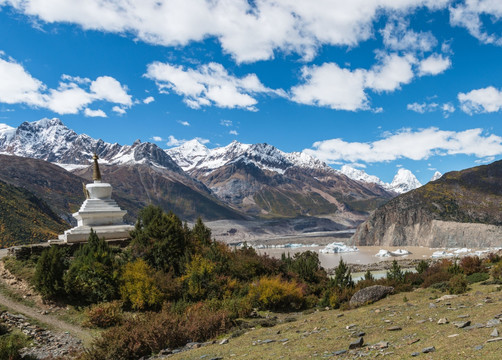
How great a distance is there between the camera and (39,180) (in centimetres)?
19912

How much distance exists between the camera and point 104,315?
1930 centimetres

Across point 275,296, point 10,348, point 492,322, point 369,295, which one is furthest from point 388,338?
point 10,348

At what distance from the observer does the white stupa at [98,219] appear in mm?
29997

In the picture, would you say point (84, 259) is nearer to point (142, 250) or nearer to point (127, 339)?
point (142, 250)

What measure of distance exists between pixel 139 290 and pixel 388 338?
16.0 meters

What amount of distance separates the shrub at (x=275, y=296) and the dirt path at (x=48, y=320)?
10.4 metres

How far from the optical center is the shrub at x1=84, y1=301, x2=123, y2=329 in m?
19.1

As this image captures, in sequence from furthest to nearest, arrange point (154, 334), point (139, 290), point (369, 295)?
1. point (369, 295)
2. point (139, 290)
3. point (154, 334)

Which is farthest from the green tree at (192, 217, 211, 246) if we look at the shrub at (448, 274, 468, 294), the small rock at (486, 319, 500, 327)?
the small rock at (486, 319, 500, 327)

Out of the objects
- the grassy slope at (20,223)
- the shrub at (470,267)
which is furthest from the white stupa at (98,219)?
the grassy slope at (20,223)

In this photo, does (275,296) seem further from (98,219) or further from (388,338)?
(98,219)

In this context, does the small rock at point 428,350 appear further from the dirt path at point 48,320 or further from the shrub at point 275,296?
the dirt path at point 48,320

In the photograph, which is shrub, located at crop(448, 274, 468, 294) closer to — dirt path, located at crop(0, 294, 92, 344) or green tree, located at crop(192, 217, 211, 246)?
dirt path, located at crop(0, 294, 92, 344)

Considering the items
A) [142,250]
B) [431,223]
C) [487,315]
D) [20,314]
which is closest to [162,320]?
[20,314]
